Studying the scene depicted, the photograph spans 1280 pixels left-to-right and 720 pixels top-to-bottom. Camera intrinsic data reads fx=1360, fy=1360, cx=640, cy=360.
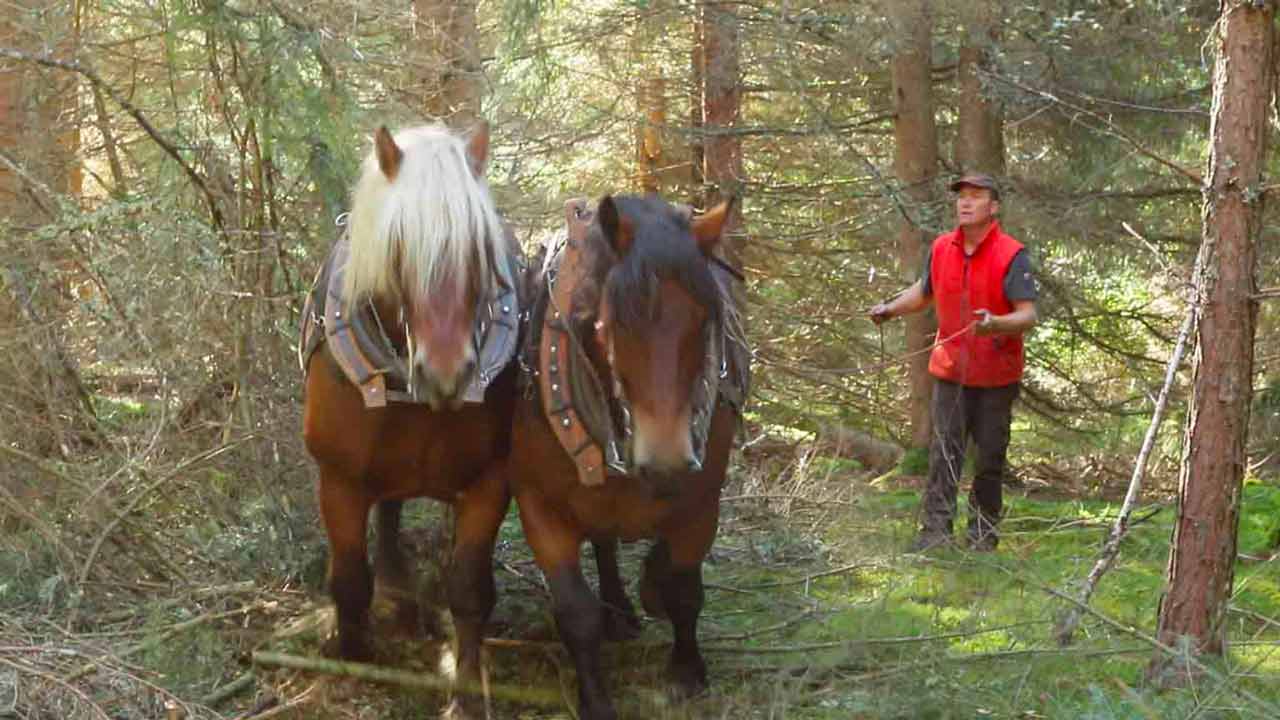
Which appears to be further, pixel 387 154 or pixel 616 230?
pixel 387 154

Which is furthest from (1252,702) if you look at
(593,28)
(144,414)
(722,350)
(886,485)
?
(593,28)

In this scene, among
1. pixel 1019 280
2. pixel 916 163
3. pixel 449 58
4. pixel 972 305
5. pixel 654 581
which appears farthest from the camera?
pixel 916 163

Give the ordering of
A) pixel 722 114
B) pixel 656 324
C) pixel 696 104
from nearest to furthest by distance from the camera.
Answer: pixel 656 324 → pixel 722 114 → pixel 696 104

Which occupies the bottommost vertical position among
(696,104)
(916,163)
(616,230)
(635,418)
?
(635,418)

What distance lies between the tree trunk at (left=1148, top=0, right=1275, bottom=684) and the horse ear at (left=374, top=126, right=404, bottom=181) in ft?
8.42

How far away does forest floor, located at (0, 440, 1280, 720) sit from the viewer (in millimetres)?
4285

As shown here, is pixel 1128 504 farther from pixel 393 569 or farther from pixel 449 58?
pixel 449 58


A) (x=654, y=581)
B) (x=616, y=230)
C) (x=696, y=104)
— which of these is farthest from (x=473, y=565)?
(x=696, y=104)

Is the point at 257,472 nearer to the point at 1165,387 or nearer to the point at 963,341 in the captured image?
the point at 963,341

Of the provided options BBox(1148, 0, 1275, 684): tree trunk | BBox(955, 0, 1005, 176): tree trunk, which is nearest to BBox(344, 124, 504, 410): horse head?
BBox(1148, 0, 1275, 684): tree trunk

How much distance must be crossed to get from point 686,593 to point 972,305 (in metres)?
2.26

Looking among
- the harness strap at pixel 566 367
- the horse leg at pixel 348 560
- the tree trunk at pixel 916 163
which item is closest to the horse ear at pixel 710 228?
the harness strap at pixel 566 367

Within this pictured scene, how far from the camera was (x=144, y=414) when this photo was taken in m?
6.00

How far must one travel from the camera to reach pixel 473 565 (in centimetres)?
480
